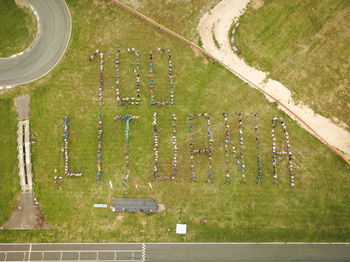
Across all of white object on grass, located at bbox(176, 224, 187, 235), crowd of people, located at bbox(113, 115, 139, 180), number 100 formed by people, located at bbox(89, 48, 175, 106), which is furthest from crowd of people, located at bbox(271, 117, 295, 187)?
crowd of people, located at bbox(113, 115, 139, 180)

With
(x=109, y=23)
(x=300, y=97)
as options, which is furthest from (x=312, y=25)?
(x=109, y=23)

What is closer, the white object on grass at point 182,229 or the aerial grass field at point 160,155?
the white object on grass at point 182,229

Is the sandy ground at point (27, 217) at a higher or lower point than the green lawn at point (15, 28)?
lower

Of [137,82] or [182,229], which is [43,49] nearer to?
[137,82]

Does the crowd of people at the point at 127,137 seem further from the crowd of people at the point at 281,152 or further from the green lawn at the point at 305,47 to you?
the crowd of people at the point at 281,152

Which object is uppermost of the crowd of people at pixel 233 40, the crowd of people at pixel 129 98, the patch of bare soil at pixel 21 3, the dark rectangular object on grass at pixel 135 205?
the patch of bare soil at pixel 21 3

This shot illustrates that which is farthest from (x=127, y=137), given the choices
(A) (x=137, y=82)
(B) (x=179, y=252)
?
(B) (x=179, y=252)

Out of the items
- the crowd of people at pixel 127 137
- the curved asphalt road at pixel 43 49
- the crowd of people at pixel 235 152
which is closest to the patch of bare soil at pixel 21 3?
the curved asphalt road at pixel 43 49

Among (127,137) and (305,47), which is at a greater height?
(305,47)

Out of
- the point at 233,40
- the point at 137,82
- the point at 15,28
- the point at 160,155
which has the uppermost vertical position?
the point at 15,28
